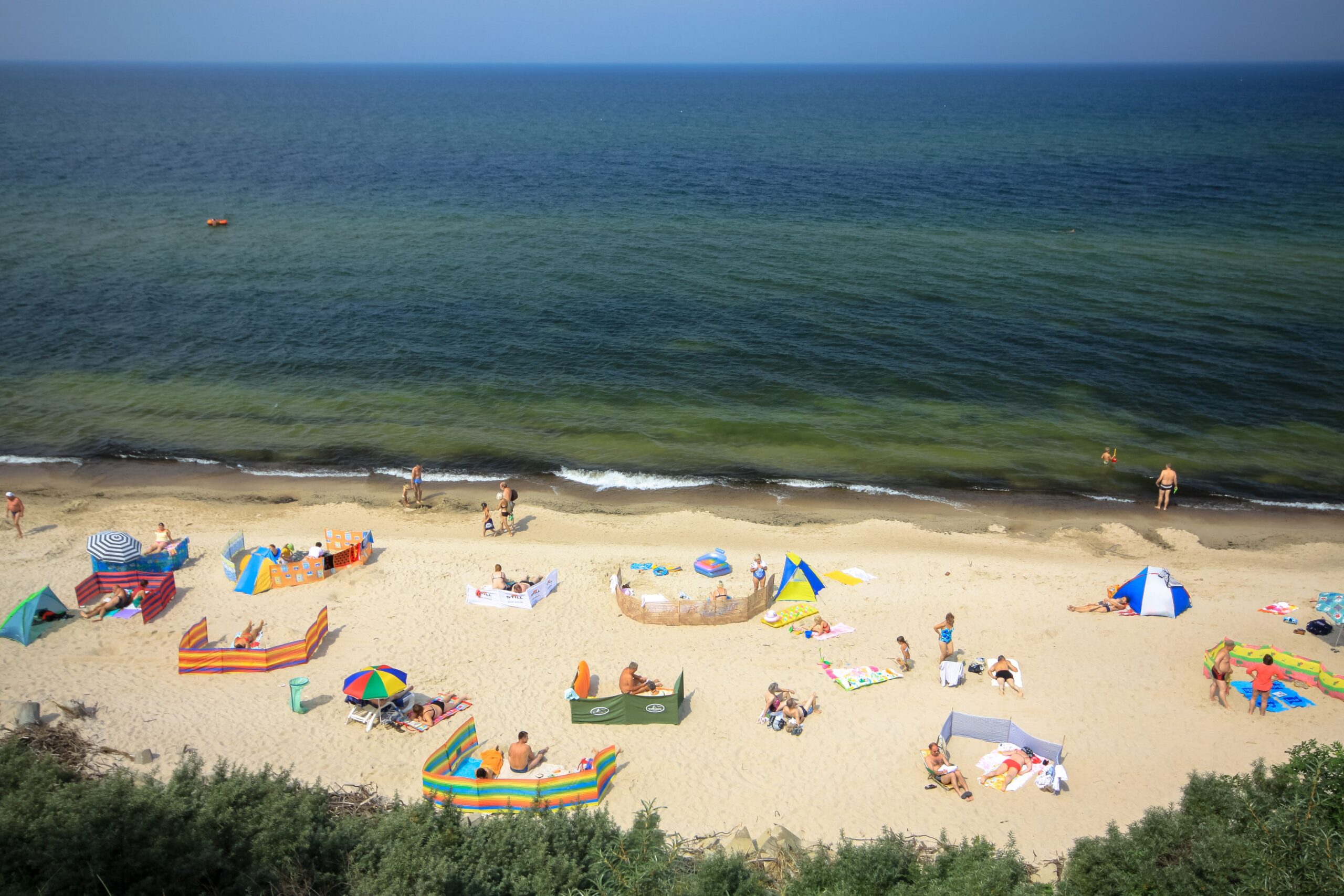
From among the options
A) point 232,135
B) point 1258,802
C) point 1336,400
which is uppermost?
point 232,135

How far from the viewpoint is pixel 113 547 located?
69.0ft

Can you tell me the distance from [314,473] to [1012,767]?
79.8 feet

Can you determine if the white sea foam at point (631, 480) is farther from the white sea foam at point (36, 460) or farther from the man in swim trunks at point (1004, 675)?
the white sea foam at point (36, 460)

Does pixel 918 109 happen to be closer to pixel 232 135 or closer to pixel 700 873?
pixel 232 135

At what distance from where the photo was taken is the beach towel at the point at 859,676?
18.4 meters

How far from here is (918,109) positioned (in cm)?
15375

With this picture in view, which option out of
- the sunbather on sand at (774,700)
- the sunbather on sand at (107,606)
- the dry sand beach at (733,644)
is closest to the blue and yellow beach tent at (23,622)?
the dry sand beach at (733,644)

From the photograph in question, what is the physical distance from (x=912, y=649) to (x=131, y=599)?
18.3 metres

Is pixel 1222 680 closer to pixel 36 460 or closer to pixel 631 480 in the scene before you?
pixel 631 480

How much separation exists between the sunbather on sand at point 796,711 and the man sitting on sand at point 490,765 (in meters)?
5.48

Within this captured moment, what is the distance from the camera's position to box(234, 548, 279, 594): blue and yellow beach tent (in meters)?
21.8

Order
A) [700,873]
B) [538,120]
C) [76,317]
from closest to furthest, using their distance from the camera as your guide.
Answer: [700,873] → [76,317] → [538,120]

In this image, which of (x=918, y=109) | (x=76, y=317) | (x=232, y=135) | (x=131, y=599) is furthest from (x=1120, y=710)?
(x=918, y=109)

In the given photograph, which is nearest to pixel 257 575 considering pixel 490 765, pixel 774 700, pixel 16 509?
pixel 16 509
